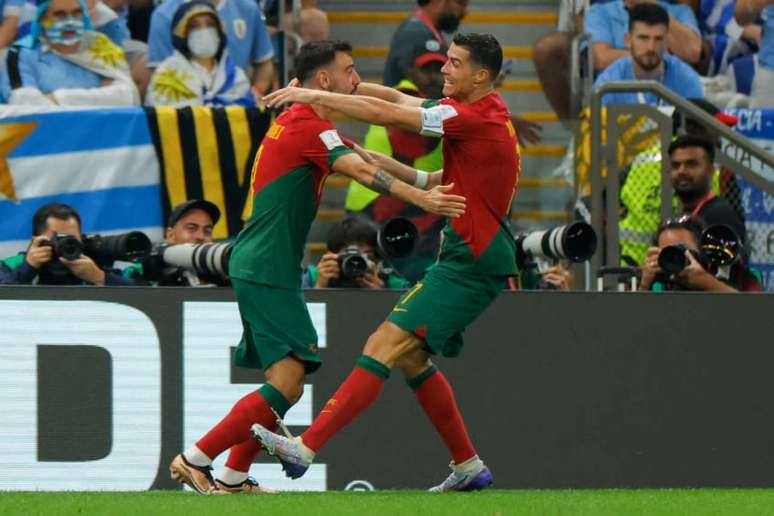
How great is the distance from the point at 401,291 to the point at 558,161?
2.58 meters

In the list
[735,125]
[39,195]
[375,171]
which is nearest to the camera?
[375,171]

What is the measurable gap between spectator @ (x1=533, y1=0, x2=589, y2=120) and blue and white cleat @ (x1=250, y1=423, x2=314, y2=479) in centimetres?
525

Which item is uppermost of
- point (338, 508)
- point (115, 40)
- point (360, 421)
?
point (115, 40)

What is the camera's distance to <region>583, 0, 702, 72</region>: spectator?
13.1 m

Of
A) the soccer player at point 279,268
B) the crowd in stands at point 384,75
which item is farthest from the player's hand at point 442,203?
the crowd in stands at point 384,75

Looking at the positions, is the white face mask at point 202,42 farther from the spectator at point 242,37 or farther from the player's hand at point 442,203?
the player's hand at point 442,203

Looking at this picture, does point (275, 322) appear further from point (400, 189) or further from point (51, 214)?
point (51, 214)

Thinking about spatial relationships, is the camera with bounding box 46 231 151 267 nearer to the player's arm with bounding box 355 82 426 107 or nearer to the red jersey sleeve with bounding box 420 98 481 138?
the player's arm with bounding box 355 82 426 107

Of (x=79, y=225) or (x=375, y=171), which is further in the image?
(x=79, y=225)

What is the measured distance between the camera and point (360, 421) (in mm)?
9648

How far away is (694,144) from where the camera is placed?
10.5 meters

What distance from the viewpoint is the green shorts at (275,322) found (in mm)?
7832

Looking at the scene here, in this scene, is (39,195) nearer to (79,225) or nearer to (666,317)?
(79,225)

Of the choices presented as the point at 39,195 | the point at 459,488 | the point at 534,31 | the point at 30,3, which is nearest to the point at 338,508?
the point at 459,488
